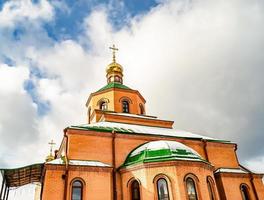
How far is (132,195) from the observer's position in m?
13.1

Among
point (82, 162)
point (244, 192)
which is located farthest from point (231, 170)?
point (82, 162)

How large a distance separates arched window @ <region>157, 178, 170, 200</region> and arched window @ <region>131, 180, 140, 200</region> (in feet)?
3.69

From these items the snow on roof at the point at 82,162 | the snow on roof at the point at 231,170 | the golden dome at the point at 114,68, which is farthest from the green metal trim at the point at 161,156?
the golden dome at the point at 114,68

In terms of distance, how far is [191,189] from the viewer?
12.5m

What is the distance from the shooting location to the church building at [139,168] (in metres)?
12.5

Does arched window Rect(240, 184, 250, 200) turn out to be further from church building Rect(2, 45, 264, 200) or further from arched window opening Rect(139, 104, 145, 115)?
arched window opening Rect(139, 104, 145, 115)

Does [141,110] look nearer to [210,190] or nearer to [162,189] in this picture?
[210,190]

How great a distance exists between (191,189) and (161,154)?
203cm

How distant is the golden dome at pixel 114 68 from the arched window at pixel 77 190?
13068 mm

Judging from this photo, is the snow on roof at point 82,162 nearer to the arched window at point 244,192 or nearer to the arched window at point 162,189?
the arched window at point 162,189

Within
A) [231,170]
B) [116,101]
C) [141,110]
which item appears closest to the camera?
[231,170]

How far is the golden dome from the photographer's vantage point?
24.3 meters

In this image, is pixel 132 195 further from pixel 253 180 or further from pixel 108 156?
pixel 253 180

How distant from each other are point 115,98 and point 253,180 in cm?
1065
